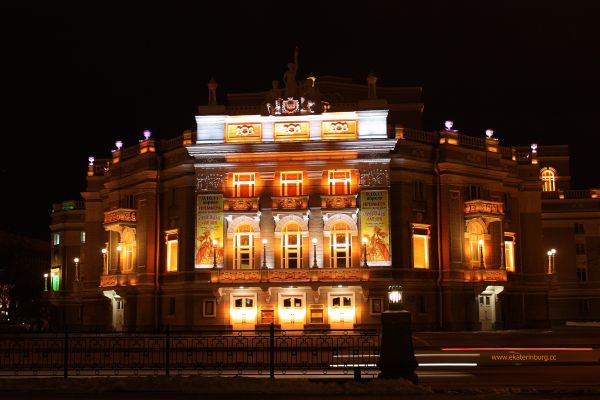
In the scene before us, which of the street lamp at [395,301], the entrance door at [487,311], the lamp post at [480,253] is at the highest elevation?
the lamp post at [480,253]

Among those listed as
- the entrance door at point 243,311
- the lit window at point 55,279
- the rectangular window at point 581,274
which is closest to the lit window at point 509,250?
the rectangular window at point 581,274

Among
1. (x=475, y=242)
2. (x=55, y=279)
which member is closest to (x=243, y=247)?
(x=475, y=242)

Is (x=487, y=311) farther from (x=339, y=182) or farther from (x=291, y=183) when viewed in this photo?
(x=291, y=183)

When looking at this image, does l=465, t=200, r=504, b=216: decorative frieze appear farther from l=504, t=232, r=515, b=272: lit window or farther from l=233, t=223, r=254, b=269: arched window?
l=233, t=223, r=254, b=269: arched window

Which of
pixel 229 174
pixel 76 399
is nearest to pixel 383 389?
pixel 76 399

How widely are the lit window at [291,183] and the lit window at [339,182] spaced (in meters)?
2.20

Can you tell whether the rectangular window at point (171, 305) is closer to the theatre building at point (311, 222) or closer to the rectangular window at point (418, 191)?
the theatre building at point (311, 222)

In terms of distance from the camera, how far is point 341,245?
183 ft

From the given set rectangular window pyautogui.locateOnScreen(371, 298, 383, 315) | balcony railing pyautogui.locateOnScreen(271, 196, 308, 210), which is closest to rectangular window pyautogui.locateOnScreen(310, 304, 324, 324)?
rectangular window pyautogui.locateOnScreen(371, 298, 383, 315)

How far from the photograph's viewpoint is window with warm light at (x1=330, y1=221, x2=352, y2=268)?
5562 centimetres

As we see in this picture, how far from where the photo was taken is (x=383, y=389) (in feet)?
65.9

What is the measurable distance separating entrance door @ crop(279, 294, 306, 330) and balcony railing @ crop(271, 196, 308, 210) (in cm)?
609

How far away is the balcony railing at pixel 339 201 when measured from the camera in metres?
55.3

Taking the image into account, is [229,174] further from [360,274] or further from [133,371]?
[133,371]
